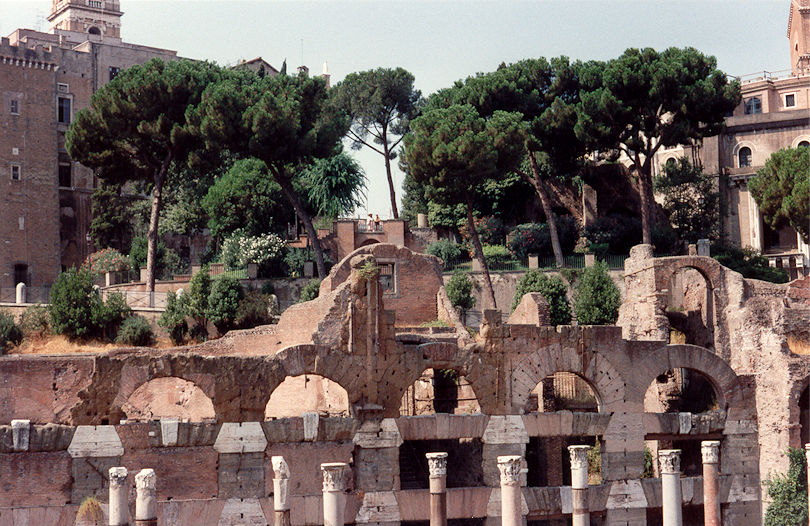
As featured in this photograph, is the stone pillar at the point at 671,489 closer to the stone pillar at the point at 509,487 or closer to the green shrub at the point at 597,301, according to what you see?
the stone pillar at the point at 509,487

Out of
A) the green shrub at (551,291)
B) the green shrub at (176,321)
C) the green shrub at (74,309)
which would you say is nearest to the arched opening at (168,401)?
the green shrub at (74,309)

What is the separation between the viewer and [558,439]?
2850cm

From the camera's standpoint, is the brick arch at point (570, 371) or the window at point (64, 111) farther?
the window at point (64, 111)

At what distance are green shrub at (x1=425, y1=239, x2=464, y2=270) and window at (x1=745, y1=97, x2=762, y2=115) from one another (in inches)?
762

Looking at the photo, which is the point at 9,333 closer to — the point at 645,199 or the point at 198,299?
the point at 198,299

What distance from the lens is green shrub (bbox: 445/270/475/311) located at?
38.4 metres

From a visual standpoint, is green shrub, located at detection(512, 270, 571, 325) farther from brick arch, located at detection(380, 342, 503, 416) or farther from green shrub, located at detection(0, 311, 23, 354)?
green shrub, located at detection(0, 311, 23, 354)

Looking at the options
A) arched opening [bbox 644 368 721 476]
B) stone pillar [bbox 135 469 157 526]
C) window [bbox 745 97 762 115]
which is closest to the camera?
stone pillar [bbox 135 469 157 526]

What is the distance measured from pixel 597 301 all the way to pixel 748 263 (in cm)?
806

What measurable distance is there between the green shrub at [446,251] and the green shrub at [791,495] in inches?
723

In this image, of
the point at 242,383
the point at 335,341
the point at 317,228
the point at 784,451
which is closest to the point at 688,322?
the point at 784,451

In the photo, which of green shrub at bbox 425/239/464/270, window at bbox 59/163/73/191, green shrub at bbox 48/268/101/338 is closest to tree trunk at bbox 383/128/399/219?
green shrub at bbox 425/239/464/270

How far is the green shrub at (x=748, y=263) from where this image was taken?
1569 inches

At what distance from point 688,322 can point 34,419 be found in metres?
17.1
